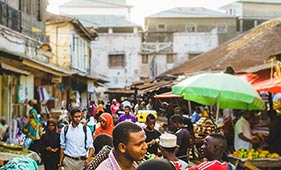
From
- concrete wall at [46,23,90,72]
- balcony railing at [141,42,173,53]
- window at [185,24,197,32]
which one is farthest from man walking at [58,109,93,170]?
window at [185,24,197,32]

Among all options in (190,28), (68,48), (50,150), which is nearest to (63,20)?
(68,48)

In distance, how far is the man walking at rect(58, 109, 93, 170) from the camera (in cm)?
895

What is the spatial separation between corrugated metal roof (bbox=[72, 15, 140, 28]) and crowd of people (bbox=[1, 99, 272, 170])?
3301 centimetres

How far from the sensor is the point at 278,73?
13.3m

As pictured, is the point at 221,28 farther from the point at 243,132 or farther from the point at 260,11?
the point at 243,132

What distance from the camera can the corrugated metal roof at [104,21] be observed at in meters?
48.4

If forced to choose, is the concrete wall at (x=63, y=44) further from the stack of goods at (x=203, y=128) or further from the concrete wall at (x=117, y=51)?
the stack of goods at (x=203, y=128)

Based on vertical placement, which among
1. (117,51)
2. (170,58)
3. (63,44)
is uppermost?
(117,51)

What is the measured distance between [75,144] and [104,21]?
4211 centimetres

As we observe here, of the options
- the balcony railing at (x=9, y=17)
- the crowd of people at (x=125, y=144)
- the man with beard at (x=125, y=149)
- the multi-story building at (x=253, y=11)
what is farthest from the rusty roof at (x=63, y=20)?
the man with beard at (x=125, y=149)

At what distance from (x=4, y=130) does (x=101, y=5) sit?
43199mm

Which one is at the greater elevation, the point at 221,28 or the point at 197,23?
the point at 197,23

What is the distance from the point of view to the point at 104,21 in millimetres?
50531

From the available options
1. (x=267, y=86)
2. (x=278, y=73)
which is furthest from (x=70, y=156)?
(x=278, y=73)
